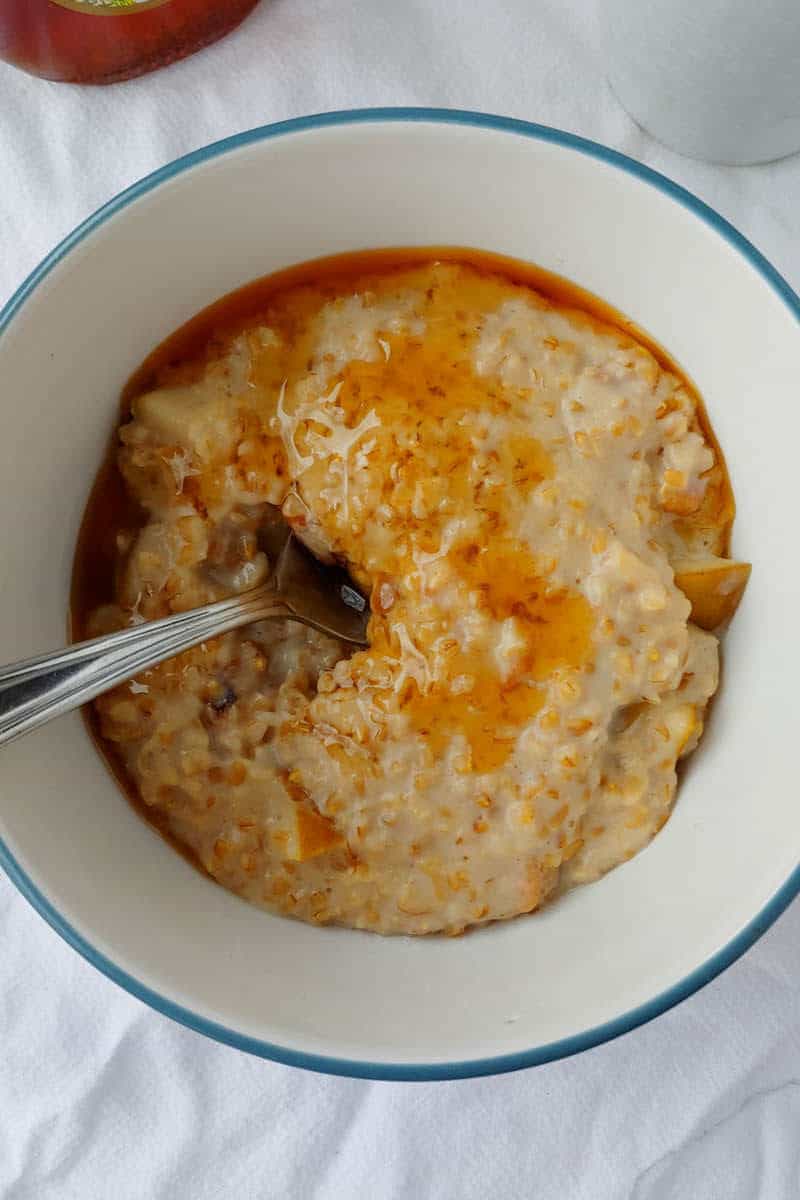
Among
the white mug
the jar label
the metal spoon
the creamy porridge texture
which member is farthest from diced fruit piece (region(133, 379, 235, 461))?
the white mug

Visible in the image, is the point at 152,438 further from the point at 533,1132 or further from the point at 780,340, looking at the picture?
the point at 533,1132

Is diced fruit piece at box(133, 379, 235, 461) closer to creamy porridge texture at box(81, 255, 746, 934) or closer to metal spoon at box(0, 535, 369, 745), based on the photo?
creamy porridge texture at box(81, 255, 746, 934)

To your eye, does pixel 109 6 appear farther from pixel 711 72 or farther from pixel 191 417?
pixel 711 72

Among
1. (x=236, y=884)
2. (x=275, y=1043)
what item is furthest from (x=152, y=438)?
(x=275, y=1043)

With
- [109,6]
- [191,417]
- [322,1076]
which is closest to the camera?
[191,417]

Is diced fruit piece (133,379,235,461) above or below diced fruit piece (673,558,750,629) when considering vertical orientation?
above

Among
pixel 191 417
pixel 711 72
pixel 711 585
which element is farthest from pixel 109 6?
pixel 711 585
